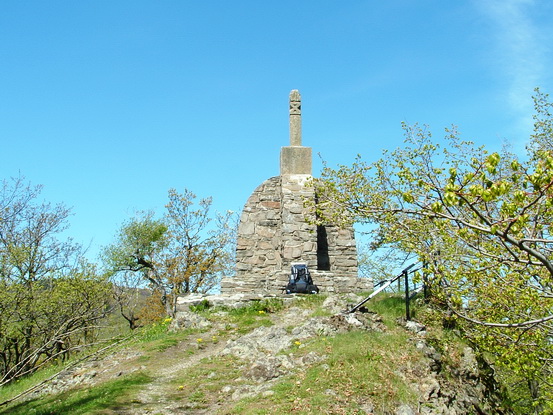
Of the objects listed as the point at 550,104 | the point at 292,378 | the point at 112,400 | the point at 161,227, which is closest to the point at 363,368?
the point at 292,378

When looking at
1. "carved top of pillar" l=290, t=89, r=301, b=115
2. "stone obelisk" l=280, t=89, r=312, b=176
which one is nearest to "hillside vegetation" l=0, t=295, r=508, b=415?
"stone obelisk" l=280, t=89, r=312, b=176

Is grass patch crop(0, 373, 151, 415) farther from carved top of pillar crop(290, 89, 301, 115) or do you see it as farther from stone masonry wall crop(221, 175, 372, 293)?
carved top of pillar crop(290, 89, 301, 115)

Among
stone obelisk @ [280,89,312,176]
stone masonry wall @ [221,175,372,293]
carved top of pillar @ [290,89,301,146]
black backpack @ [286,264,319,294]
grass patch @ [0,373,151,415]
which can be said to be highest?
carved top of pillar @ [290,89,301,146]

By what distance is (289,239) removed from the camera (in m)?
15.3

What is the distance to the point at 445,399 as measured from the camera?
8688mm

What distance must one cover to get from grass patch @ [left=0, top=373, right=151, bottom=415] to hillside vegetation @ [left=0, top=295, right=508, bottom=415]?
0.10 ft

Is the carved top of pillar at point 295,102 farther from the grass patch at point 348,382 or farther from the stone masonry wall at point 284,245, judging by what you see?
the grass patch at point 348,382

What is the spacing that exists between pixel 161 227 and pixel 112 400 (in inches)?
843

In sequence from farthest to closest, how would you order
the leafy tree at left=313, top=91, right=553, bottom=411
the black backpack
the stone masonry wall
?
the stone masonry wall → the black backpack → the leafy tree at left=313, top=91, right=553, bottom=411

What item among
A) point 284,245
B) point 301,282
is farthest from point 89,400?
point 284,245

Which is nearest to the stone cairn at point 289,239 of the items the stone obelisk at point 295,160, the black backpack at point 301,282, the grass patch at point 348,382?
the stone obelisk at point 295,160

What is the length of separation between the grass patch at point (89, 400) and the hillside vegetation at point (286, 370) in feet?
0.10

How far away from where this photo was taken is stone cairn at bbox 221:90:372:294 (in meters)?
15.1

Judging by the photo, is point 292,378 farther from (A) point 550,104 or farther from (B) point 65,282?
(B) point 65,282
